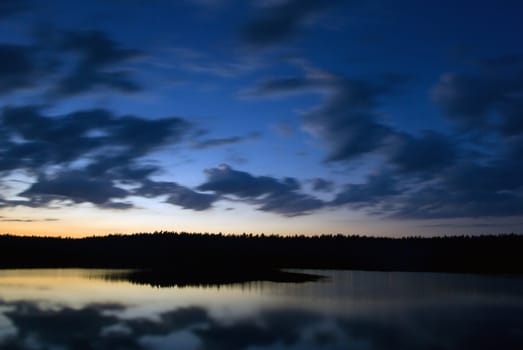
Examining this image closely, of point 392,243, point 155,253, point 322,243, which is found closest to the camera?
point 155,253

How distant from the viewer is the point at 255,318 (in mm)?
27328

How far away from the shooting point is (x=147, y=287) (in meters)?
45.7

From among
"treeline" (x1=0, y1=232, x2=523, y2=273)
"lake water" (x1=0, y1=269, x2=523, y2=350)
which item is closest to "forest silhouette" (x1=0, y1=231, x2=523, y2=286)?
"treeline" (x1=0, y1=232, x2=523, y2=273)

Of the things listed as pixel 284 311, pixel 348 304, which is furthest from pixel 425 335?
pixel 348 304

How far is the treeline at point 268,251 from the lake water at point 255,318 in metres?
60.9

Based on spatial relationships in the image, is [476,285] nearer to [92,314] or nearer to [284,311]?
[284,311]

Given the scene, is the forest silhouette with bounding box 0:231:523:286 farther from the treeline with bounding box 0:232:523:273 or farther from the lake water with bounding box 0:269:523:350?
the lake water with bounding box 0:269:523:350

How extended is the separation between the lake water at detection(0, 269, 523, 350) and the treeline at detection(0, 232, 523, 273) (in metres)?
60.9

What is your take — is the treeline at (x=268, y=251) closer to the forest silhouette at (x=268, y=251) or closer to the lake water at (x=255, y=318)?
the forest silhouette at (x=268, y=251)

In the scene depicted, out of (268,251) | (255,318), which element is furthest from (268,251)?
(255,318)

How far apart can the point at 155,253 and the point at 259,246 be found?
33083mm

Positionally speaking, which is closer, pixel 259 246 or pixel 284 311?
pixel 284 311

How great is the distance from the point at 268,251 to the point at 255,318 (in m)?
121

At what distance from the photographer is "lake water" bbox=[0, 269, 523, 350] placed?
67.7ft
